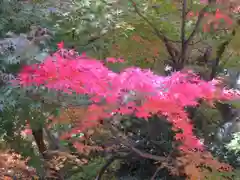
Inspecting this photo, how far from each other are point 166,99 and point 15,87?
49.4 inches

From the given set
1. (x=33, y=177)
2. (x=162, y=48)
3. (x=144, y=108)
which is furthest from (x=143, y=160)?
(x=144, y=108)

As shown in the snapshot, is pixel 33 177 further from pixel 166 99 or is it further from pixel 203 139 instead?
pixel 166 99

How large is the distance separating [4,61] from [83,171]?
3246 mm

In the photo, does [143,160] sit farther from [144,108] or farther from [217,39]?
[144,108]

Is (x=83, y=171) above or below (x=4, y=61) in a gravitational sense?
below

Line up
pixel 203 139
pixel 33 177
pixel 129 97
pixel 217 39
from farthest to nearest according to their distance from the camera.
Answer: pixel 203 139 < pixel 33 177 < pixel 217 39 < pixel 129 97

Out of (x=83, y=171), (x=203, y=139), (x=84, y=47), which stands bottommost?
(x=83, y=171)

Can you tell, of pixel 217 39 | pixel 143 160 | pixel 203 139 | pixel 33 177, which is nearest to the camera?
pixel 217 39

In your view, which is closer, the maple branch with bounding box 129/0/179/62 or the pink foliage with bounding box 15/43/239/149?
the pink foliage with bounding box 15/43/239/149

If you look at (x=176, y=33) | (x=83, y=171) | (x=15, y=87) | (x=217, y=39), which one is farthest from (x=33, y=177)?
(x=217, y=39)

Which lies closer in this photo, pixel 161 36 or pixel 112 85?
pixel 112 85

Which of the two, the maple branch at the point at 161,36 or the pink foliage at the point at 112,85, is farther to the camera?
the maple branch at the point at 161,36

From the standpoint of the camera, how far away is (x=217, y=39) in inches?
171

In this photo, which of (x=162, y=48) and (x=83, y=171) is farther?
(x=83, y=171)
